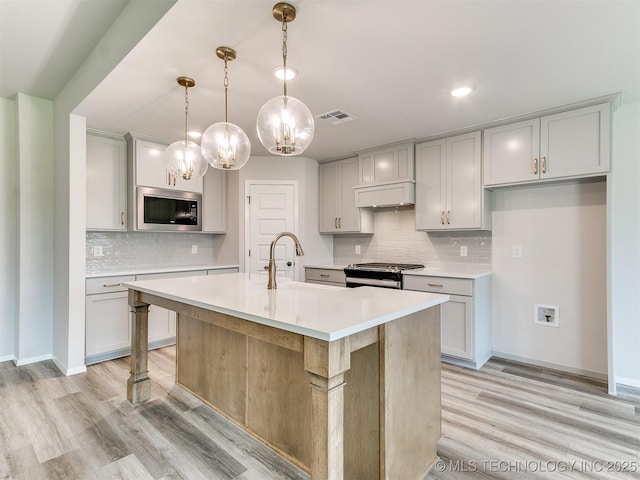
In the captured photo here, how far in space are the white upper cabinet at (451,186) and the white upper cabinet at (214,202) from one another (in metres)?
2.59

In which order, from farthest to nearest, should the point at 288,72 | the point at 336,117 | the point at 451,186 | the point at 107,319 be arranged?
the point at 451,186, the point at 107,319, the point at 336,117, the point at 288,72

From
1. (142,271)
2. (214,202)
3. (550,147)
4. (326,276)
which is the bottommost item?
(326,276)

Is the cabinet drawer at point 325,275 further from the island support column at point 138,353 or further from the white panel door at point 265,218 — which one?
the island support column at point 138,353

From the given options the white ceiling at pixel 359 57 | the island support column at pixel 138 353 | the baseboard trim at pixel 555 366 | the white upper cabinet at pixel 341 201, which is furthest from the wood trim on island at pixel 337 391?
the white upper cabinet at pixel 341 201

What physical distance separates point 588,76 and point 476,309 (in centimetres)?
201

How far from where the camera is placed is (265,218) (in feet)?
14.7

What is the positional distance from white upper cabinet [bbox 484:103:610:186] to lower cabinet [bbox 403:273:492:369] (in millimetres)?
1052

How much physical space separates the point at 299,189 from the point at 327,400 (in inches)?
140

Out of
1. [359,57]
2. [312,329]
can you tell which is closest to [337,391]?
[312,329]

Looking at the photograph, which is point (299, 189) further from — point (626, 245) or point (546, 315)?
point (626, 245)

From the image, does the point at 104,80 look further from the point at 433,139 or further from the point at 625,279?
the point at 625,279

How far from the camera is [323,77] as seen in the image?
94.4 inches

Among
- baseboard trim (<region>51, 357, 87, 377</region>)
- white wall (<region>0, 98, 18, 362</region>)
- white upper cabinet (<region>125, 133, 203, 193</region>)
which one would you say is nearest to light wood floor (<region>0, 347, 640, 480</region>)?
baseboard trim (<region>51, 357, 87, 377</region>)

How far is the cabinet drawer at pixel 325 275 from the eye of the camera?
13.5 ft
